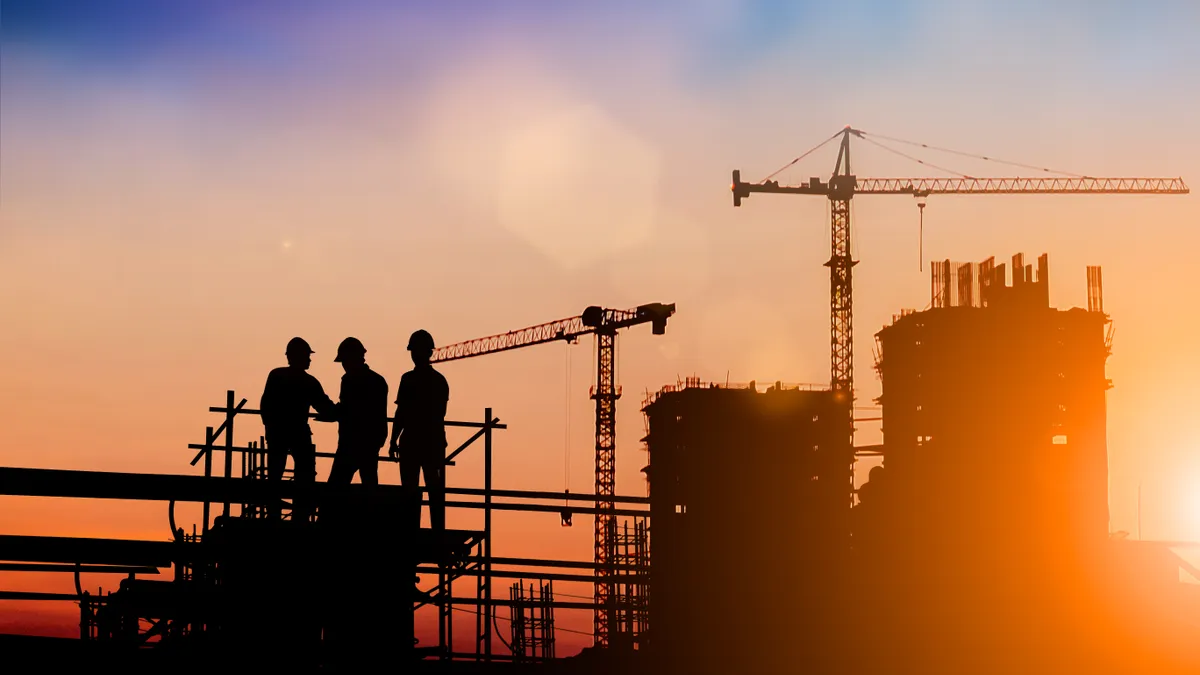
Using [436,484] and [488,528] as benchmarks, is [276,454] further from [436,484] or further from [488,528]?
[488,528]

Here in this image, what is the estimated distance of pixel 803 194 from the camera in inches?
5472

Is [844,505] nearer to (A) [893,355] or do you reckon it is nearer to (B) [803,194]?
(A) [893,355]

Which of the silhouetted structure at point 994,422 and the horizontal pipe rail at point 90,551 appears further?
the silhouetted structure at point 994,422

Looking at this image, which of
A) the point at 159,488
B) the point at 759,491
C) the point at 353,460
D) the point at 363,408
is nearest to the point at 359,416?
the point at 363,408

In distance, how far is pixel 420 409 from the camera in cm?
1349

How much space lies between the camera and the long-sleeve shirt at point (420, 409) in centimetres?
1346

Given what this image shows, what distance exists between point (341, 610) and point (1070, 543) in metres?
93.7

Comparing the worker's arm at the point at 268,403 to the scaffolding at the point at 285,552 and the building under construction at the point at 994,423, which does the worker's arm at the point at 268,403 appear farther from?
the building under construction at the point at 994,423

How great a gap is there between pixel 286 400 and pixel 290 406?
0.24 feet

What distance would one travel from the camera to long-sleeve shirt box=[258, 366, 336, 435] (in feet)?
44.5

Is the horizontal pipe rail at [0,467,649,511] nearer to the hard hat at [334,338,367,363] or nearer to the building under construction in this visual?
the hard hat at [334,338,367,363]

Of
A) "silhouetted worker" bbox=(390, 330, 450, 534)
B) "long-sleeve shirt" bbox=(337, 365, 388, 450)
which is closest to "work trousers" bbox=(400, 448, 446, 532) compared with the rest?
"silhouetted worker" bbox=(390, 330, 450, 534)

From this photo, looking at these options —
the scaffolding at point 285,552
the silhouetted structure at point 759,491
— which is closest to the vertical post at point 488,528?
the scaffolding at point 285,552

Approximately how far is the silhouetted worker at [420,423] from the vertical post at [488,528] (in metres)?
0.86
